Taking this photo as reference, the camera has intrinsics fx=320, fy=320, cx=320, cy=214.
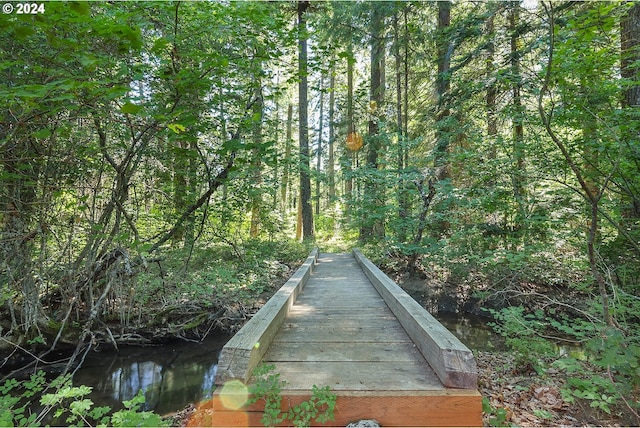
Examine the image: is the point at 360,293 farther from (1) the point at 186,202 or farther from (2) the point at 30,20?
(2) the point at 30,20

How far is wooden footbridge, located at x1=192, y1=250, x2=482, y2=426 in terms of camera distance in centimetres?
204

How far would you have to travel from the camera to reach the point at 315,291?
5422 mm

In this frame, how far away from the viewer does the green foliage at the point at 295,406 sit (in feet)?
6.41

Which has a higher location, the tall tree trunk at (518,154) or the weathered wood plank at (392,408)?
the tall tree trunk at (518,154)

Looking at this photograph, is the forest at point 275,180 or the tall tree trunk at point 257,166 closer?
the forest at point 275,180

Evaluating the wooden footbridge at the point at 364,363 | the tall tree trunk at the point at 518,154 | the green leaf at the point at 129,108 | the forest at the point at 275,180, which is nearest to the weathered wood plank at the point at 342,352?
the wooden footbridge at the point at 364,363

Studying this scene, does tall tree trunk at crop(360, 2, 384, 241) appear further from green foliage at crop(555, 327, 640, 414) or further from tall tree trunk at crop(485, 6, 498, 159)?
green foliage at crop(555, 327, 640, 414)

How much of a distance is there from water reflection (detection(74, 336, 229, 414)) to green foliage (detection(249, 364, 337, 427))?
3122 mm

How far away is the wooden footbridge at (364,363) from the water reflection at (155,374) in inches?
61.9

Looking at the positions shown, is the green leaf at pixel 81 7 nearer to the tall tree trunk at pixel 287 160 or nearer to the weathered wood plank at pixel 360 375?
the weathered wood plank at pixel 360 375

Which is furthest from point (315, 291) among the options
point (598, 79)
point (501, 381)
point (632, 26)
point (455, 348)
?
point (632, 26)

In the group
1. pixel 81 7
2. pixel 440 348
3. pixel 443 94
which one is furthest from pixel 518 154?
pixel 81 7

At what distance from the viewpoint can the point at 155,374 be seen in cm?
555

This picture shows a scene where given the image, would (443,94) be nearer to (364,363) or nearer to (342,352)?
(342,352)
